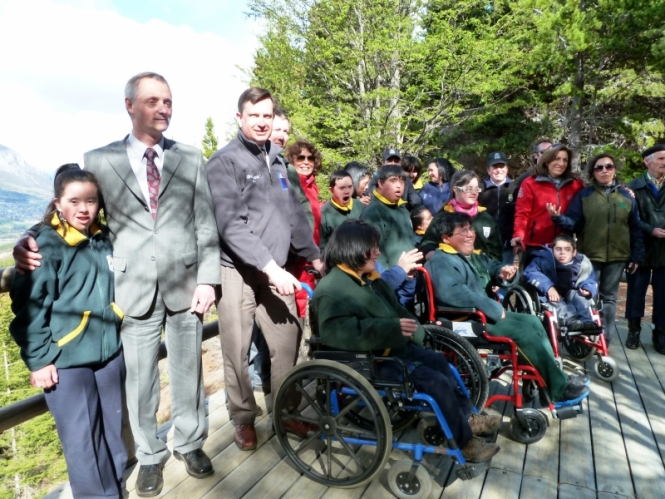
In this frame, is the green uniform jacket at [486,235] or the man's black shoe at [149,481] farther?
the green uniform jacket at [486,235]

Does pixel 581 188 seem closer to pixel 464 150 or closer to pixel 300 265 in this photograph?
pixel 300 265

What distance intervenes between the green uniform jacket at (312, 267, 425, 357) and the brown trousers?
375mm

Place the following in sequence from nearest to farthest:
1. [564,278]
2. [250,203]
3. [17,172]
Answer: [250,203] → [564,278] → [17,172]

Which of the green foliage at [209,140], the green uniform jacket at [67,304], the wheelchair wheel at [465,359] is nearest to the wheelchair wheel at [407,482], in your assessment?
the wheelchair wheel at [465,359]

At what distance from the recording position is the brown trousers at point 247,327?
93.4 inches

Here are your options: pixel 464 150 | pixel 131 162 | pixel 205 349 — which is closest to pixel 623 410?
pixel 131 162

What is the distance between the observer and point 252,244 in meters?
2.18

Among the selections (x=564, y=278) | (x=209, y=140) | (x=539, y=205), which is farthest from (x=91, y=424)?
(x=209, y=140)

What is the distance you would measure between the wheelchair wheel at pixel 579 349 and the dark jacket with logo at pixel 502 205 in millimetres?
1272

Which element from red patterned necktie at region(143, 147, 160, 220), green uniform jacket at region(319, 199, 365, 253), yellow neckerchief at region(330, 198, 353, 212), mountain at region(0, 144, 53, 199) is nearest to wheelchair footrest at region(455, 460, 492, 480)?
red patterned necktie at region(143, 147, 160, 220)

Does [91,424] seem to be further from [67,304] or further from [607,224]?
[607,224]

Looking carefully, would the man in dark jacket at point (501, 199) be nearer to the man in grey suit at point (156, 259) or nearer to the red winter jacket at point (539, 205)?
the red winter jacket at point (539, 205)

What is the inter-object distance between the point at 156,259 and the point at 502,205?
3.65 metres

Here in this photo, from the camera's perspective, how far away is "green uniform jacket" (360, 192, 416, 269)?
128 inches
